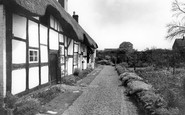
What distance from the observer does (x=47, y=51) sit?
8.44 m

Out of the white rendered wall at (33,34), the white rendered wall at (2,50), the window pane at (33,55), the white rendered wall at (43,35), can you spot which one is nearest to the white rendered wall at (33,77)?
the window pane at (33,55)

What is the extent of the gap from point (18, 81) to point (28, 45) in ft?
4.82

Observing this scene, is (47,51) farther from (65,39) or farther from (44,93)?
(65,39)

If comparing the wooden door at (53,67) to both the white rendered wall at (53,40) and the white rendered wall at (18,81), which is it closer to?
the white rendered wall at (53,40)

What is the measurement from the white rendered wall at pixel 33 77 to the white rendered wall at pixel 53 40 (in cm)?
201

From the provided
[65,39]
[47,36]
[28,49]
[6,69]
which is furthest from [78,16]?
[6,69]

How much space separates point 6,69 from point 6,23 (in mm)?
1422

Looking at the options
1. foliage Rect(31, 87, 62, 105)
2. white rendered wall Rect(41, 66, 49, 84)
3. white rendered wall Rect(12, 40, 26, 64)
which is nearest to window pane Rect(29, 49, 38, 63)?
white rendered wall Rect(12, 40, 26, 64)

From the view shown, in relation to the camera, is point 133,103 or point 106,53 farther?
→ point 106,53

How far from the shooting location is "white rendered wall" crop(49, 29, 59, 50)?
8848mm

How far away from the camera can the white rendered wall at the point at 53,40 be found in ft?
29.0

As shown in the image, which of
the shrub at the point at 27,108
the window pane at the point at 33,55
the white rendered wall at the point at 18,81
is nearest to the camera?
the shrub at the point at 27,108

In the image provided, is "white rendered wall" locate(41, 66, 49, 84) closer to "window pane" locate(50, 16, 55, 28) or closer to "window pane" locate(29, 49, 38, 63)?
"window pane" locate(29, 49, 38, 63)

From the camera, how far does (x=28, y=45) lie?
648 cm
